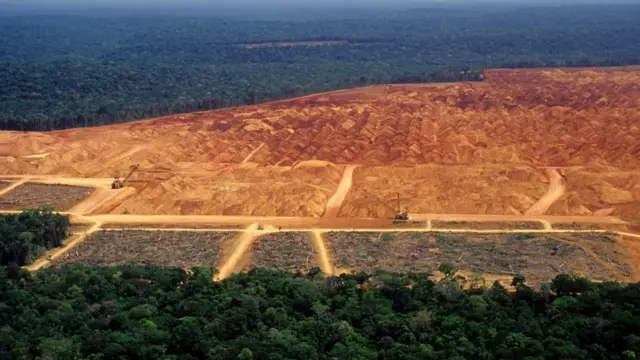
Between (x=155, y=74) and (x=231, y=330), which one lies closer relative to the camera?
(x=231, y=330)

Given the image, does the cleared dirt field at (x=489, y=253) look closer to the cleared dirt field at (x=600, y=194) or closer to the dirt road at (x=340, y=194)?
the dirt road at (x=340, y=194)

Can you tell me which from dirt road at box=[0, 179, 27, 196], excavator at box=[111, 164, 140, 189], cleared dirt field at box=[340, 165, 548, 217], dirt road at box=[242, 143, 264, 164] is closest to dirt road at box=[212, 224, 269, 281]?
cleared dirt field at box=[340, 165, 548, 217]

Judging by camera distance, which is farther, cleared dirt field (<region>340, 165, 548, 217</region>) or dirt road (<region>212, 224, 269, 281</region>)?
cleared dirt field (<region>340, 165, 548, 217</region>)

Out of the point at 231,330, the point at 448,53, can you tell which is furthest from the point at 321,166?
the point at 448,53

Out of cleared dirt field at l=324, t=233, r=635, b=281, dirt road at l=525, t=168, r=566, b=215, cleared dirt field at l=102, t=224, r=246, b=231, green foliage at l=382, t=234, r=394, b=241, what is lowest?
cleared dirt field at l=102, t=224, r=246, b=231

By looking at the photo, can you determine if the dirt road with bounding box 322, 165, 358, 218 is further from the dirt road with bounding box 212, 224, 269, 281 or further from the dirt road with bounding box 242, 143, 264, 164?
the dirt road with bounding box 242, 143, 264, 164

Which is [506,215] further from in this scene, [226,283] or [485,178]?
[226,283]
